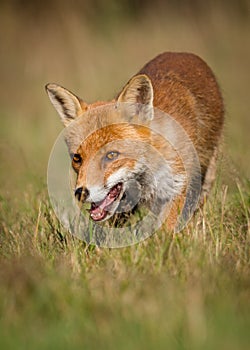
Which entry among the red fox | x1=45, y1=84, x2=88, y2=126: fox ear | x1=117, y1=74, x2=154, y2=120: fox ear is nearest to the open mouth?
the red fox

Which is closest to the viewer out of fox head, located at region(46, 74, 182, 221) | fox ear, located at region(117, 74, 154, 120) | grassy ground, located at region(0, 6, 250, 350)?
grassy ground, located at region(0, 6, 250, 350)

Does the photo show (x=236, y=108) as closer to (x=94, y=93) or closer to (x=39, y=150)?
(x=94, y=93)

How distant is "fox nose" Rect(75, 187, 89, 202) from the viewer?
507 centimetres

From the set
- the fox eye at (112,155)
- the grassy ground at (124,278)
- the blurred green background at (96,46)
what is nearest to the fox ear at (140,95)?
the fox eye at (112,155)

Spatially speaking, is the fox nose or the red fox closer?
the fox nose

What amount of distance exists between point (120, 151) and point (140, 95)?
0.57 m

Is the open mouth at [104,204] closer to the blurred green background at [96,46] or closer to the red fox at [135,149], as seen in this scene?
the red fox at [135,149]

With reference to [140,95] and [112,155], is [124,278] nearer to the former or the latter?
[112,155]

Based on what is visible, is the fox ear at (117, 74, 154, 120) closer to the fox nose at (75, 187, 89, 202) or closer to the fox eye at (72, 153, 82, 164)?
the fox eye at (72, 153, 82, 164)

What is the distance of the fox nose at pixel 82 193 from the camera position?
Answer: 16.6ft

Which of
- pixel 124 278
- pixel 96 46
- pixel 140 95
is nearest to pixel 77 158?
pixel 140 95

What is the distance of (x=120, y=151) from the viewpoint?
17.6 feet

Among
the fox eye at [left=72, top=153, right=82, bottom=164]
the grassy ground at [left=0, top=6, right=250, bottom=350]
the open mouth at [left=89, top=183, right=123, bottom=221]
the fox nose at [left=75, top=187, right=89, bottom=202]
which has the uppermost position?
the fox eye at [left=72, top=153, right=82, bottom=164]

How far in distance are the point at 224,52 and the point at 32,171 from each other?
726 cm
